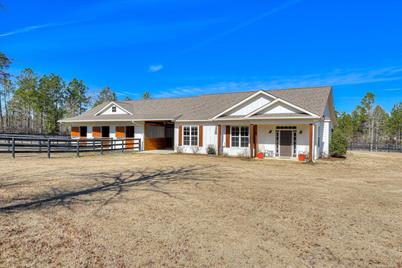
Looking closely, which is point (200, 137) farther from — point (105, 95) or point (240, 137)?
point (105, 95)

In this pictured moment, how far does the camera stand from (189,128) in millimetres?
19047

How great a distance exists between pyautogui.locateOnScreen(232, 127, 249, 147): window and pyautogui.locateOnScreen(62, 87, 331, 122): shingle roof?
2.41 m

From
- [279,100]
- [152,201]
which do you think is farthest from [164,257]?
[279,100]

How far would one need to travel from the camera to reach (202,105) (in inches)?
850

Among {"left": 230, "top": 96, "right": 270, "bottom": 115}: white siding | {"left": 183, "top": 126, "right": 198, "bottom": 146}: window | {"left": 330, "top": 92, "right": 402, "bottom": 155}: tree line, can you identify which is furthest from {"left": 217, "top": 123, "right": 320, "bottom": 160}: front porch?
{"left": 330, "top": 92, "right": 402, "bottom": 155}: tree line

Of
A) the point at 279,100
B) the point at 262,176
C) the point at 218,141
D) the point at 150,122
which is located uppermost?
the point at 279,100

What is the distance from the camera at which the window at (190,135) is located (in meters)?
18.8

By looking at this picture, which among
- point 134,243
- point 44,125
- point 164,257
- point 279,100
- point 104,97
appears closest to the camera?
point 164,257

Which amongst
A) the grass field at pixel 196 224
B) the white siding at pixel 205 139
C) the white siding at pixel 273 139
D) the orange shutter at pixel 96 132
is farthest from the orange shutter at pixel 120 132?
the grass field at pixel 196 224

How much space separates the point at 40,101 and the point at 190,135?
37360 millimetres

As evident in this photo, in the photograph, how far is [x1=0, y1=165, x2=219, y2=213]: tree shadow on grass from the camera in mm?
5109

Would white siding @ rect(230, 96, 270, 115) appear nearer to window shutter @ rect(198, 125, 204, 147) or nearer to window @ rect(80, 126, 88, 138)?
window shutter @ rect(198, 125, 204, 147)

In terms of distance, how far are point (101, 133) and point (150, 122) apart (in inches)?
197

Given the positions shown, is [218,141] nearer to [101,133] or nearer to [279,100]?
[279,100]
